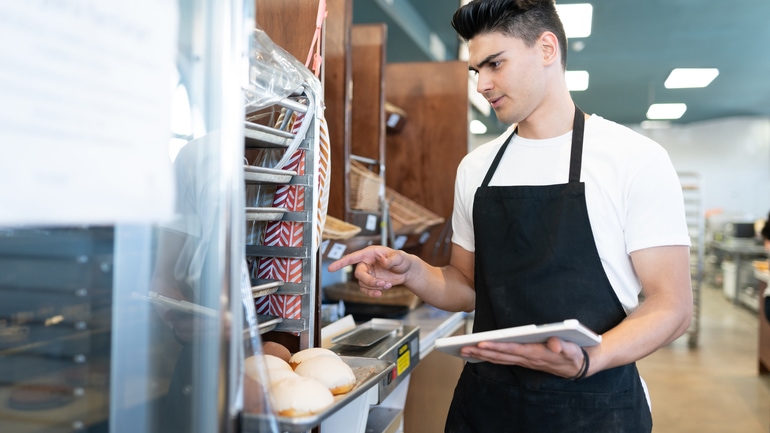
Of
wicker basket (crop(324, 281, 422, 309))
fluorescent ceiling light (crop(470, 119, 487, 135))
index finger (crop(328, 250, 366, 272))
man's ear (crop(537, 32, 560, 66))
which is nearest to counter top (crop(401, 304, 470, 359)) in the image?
wicker basket (crop(324, 281, 422, 309))

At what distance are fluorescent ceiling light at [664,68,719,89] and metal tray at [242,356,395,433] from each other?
317 inches

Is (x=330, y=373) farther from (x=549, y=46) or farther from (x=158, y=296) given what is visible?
(x=549, y=46)

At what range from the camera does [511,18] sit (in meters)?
1.66

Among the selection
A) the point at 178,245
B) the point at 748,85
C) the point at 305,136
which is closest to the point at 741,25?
the point at 748,85

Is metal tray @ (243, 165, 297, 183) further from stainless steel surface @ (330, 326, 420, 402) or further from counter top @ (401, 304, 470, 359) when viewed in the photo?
counter top @ (401, 304, 470, 359)

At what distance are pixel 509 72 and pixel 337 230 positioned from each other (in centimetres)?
102

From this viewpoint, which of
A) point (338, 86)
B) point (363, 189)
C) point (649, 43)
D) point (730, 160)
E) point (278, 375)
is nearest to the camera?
point (278, 375)


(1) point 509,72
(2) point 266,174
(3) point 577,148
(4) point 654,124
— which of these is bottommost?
(2) point 266,174

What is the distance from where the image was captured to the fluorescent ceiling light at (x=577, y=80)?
8.83 m

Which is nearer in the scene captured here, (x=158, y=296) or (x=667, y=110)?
(x=158, y=296)

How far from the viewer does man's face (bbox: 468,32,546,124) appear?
1.66 meters

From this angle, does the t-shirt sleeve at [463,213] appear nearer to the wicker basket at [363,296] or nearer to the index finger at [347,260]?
the index finger at [347,260]

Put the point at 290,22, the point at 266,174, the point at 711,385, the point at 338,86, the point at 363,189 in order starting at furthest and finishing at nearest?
the point at 711,385, the point at 363,189, the point at 338,86, the point at 290,22, the point at 266,174

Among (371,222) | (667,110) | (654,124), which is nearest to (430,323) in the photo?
(371,222)
